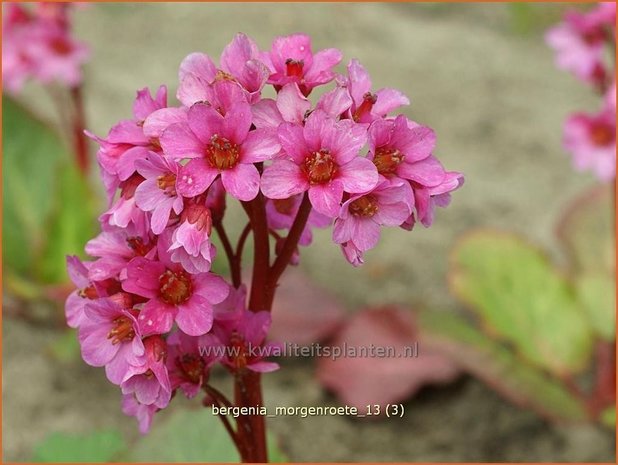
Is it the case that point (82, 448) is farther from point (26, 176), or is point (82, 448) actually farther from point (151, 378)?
point (26, 176)

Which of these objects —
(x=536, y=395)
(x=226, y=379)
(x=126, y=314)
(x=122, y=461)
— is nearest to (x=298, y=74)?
(x=126, y=314)

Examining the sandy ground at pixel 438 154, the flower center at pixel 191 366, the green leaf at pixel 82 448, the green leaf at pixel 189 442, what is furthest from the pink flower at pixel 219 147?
the sandy ground at pixel 438 154

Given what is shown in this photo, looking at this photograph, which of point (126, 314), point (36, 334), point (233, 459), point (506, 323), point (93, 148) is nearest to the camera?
point (126, 314)

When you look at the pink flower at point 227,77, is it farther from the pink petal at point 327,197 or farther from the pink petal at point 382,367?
the pink petal at point 382,367

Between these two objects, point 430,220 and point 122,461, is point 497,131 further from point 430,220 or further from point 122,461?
point 430,220

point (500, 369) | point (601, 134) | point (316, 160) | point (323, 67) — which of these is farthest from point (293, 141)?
point (601, 134)
